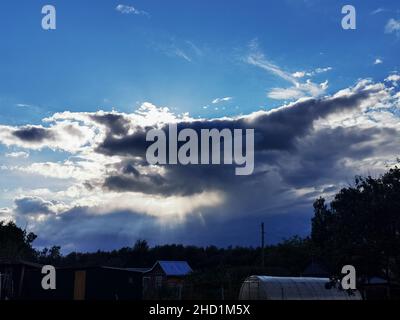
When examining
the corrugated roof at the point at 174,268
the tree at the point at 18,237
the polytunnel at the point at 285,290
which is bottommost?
the polytunnel at the point at 285,290

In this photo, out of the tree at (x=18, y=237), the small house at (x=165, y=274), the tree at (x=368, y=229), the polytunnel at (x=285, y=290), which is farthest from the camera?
the tree at (x=18, y=237)

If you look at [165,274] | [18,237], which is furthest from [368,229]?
[18,237]

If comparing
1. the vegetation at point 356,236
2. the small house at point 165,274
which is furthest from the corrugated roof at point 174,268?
the vegetation at point 356,236

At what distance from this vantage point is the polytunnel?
4216cm

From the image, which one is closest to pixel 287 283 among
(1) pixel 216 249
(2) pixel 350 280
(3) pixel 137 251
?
(2) pixel 350 280

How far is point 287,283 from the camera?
143 ft

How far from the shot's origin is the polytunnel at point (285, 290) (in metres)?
42.2

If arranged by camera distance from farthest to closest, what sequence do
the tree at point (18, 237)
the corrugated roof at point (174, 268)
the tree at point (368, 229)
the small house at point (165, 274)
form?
1. the tree at point (18, 237)
2. the corrugated roof at point (174, 268)
3. the small house at point (165, 274)
4. the tree at point (368, 229)

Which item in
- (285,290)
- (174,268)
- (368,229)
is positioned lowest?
(285,290)

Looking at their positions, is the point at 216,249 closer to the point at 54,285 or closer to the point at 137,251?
the point at 137,251

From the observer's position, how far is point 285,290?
141 feet

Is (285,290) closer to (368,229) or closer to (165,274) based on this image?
(368,229)

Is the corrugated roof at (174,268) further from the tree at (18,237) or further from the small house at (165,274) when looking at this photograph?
the tree at (18,237)

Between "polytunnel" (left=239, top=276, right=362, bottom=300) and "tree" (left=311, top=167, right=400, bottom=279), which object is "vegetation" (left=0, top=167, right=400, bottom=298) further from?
"polytunnel" (left=239, top=276, right=362, bottom=300)
